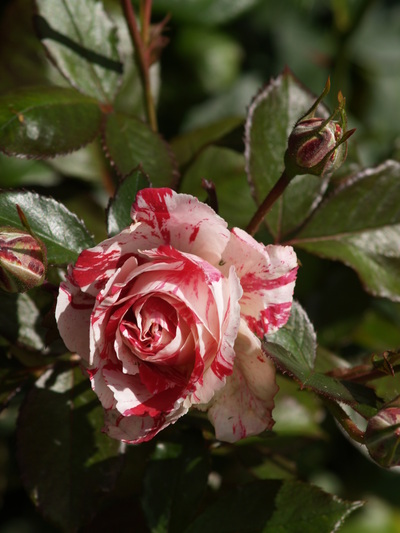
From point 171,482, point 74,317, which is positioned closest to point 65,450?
point 171,482

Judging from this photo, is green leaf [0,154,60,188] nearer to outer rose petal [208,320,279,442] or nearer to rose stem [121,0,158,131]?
rose stem [121,0,158,131]

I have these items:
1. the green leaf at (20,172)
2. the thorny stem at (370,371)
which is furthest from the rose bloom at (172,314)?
the green leaf at (20,172)

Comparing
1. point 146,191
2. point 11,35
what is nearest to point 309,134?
point 146,191

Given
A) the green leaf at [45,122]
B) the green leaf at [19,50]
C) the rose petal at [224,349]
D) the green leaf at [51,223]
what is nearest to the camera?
the rose petal at [224,349]

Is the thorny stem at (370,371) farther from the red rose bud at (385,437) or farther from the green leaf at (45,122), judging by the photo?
the green leaf at (45,122)

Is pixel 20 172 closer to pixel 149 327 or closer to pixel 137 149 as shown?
pixel 137 149
